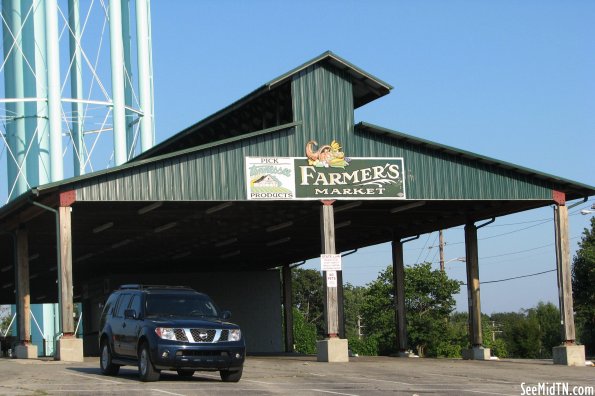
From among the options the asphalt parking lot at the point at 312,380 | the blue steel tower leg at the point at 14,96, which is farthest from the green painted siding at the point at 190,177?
the blue steel tower leg at the point at 14,96

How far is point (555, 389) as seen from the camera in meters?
19.3

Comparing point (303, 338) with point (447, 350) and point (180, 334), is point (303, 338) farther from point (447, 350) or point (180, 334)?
point (180, 334)

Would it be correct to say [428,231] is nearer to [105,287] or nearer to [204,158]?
[204,158]

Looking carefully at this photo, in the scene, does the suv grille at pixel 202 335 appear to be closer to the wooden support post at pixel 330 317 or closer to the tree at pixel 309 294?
the wooden support post at pixel 330 317

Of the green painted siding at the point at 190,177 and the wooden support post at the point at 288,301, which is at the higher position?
the green painted siding at the point at 190,177

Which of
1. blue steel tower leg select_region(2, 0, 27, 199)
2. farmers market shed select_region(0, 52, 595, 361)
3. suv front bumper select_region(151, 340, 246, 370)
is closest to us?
suv front bumper select_region(151, 340, 246, 370)

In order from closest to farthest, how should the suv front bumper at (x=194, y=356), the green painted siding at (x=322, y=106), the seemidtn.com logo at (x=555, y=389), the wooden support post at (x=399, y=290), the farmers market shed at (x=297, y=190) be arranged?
the seemidtn.com logo at (x=555, y=389)
the suv front bumper at (x=194, y=356)
the farmers market shed at (x=297, y=190)
the green painted siding at (x=322, y=106)
the wooden support post at (x=399, y=290)

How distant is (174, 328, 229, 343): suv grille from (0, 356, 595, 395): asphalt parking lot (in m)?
0.83

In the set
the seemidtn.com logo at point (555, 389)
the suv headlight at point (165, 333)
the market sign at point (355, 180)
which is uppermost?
the market sign at point (355, 180)

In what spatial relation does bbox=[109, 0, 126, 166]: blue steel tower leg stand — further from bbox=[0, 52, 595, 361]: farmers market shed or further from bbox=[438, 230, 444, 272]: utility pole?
bbox=[438, 230, 444, 272]: utility pole

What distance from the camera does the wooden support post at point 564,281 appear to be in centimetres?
3139

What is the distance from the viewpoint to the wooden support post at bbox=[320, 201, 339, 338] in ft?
96.7

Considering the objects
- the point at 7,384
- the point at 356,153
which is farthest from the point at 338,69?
the point at 7,384

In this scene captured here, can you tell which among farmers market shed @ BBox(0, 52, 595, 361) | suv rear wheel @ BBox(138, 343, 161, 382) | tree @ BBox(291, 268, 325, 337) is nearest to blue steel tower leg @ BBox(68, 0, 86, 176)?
farmers market shed @ BBox(0, 52, 595, 361)
